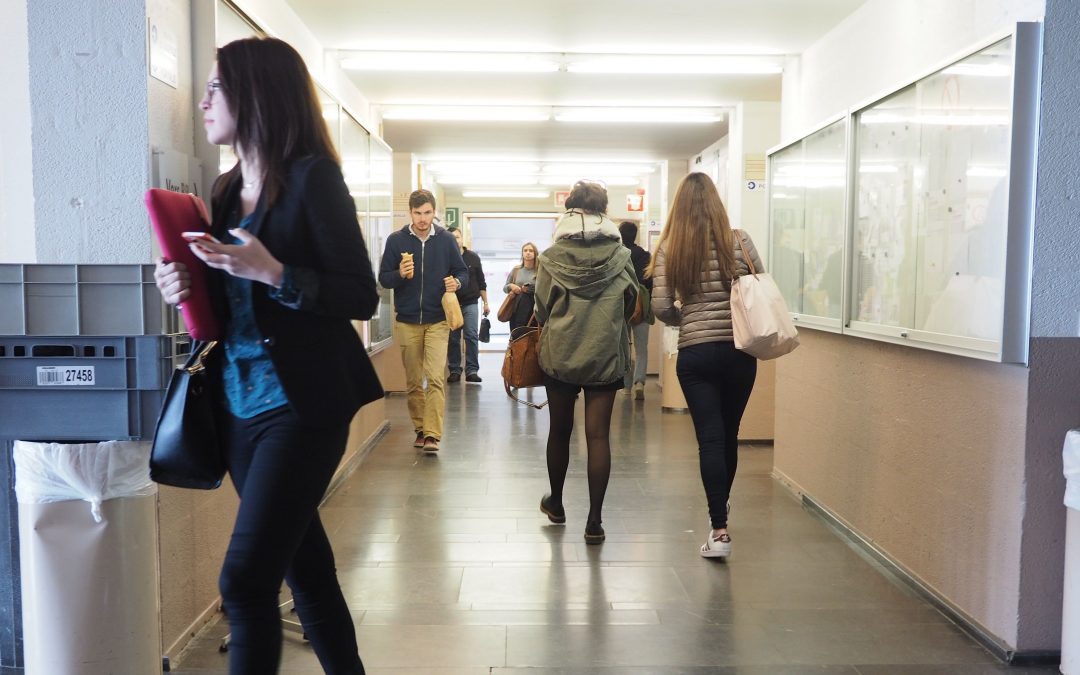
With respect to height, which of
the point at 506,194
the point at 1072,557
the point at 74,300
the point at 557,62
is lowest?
the point at 1072,557

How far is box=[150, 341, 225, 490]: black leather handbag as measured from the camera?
1920 millimetres

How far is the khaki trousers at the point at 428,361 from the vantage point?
6523 mm

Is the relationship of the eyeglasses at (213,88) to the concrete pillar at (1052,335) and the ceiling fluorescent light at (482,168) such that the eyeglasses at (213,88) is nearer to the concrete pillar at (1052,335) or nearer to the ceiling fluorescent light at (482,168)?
the concrete pillar at (1052,335)

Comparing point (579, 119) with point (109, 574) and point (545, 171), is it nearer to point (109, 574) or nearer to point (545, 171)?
point (545, 171)

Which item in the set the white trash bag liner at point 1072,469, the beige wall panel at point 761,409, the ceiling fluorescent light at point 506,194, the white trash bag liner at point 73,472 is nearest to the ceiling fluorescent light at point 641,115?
the beige wall panel at point 761,409

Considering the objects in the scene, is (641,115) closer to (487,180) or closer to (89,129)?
(89,129)

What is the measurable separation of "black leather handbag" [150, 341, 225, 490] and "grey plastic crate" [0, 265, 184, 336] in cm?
63

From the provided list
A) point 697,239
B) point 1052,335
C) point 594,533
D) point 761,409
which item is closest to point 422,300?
point 594,533

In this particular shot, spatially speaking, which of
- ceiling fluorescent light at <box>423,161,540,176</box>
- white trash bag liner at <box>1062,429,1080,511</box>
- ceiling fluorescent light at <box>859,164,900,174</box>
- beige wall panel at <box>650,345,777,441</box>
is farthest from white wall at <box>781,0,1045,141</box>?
ceiling fluorescent light at <box>423,161,540,176</box>

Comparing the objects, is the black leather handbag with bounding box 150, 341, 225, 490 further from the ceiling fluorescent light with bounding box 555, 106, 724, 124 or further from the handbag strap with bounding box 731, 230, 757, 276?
the ceiling fluorescent light with bounding box 555, 106, 724, 124

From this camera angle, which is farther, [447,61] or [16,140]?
[447,61]

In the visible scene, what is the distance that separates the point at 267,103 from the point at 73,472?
120 centimetres

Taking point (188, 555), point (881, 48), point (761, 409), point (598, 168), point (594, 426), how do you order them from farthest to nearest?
point (598, 168), point (761, 409), point (881, 48), point (594, 426), point (188, 555)

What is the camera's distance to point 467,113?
861 centimetres
